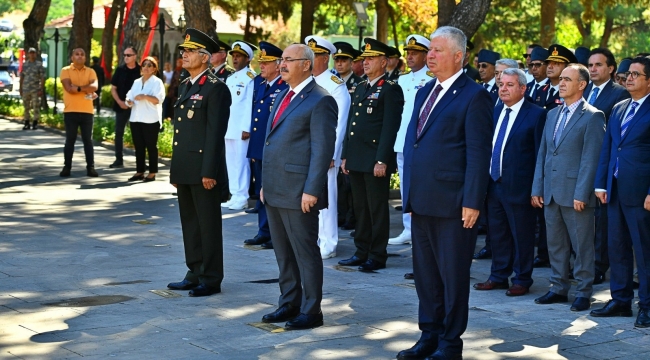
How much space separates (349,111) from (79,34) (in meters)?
22.1

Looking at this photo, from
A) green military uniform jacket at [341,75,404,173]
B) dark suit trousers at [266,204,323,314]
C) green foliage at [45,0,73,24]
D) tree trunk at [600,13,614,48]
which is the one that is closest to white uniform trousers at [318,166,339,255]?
green military uniform jacket at [341,75,404,173]

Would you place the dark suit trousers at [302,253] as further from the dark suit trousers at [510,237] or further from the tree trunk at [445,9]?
the tree trunk at [445,9]

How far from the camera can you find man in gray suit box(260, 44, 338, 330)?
24.5ft

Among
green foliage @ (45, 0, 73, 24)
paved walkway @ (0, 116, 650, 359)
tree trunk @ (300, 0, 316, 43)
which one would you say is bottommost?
paved walkway @ (0, 116, 650, 359)

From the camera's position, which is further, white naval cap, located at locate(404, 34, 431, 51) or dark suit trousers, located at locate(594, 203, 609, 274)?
white naval cap, located at locate(404, 34, 431, 51)

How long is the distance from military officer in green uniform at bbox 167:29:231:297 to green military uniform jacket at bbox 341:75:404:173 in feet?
6.66

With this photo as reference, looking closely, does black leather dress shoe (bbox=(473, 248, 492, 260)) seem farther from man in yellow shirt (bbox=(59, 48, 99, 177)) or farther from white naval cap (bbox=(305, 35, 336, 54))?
man in yellow shirt (bbox=(59, 48, 99, 177))

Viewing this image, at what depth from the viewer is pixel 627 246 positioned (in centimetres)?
818

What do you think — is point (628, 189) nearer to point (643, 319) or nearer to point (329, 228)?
point (643, 319)

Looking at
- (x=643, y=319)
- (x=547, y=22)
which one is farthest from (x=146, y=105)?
(x=547, y=22)

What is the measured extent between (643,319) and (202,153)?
12.0ft

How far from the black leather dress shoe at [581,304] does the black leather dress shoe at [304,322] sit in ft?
7.22

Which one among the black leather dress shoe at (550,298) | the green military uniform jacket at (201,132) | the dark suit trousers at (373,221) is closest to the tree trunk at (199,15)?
the dark suit trousers at (373,221)

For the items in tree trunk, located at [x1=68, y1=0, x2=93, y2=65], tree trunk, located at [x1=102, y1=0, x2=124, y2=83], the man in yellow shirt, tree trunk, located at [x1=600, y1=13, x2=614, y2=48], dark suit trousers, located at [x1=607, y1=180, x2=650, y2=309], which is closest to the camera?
dark suit trousers, located at [x1=607, y1=180, x2=650, y2=309]
